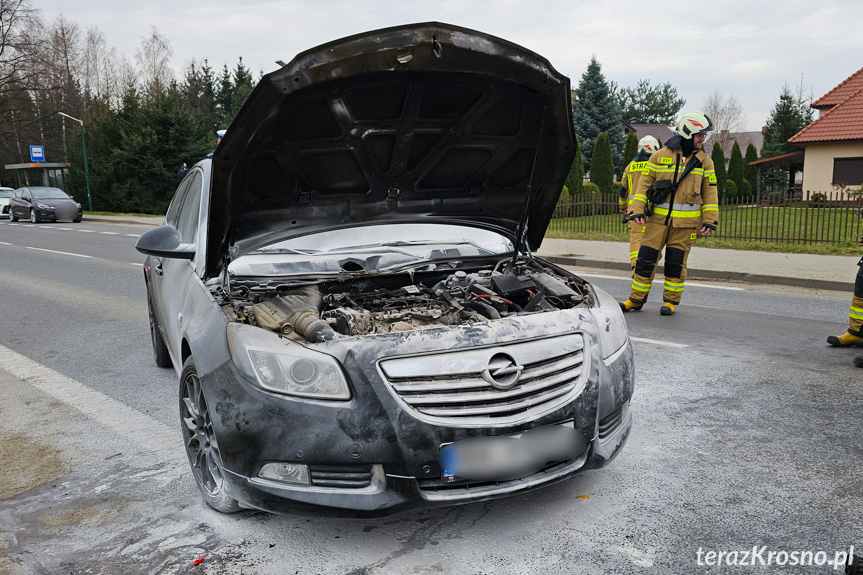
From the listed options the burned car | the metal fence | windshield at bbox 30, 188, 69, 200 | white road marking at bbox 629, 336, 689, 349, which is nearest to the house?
the metal fence

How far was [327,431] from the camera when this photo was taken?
2.63 metres

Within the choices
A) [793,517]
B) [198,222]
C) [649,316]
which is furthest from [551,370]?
[649,316]

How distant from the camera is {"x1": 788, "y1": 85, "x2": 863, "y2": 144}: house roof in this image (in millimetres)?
27469

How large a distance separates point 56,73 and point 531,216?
54880 mm

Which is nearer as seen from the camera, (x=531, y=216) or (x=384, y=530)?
(x=384, y=530)


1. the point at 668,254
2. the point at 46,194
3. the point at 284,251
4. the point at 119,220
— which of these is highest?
the point at 46,194

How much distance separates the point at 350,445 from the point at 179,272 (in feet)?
6.59

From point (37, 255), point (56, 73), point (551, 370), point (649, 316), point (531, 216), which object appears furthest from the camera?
point (56, 73)

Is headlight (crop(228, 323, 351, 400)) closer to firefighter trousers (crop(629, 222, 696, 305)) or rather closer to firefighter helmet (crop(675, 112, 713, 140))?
firefighter trousers (crop(629, 222, 696, 305))

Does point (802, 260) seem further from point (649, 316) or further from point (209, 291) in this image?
point (209, 291)

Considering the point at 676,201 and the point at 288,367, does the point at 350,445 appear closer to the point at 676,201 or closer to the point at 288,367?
the point at 288,367

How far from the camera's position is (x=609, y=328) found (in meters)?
3.18

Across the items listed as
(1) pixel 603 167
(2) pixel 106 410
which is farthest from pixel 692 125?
(1) pixel 603 167

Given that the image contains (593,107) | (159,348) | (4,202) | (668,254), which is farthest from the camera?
(593,107)
